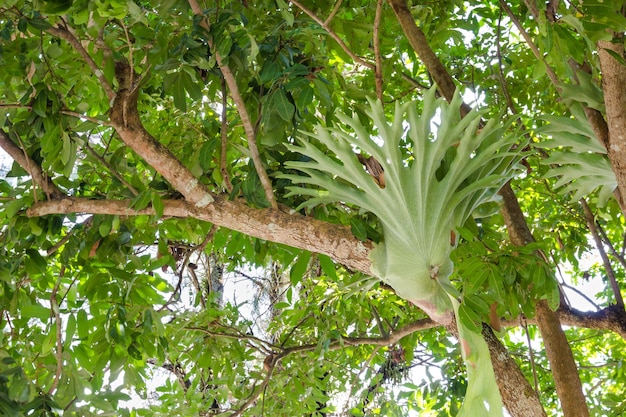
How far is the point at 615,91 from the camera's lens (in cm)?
131

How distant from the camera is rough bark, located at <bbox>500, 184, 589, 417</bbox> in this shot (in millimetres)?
1806

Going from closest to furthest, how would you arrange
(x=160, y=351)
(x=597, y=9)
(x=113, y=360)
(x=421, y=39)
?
(x=597, y=9) → (x=113, y=360) → (x=160, y=351) → (x=421, y=39)

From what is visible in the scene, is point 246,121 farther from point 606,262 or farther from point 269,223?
point 606,262

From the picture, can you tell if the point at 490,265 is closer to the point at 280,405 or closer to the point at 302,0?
the point at 302,0

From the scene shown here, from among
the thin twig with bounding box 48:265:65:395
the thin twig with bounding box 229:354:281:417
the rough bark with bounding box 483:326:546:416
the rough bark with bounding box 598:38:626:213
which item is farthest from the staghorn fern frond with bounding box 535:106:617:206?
the thin twig with bounding box 229:354:281:417

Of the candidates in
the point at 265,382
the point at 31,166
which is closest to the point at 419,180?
the point at 31,166

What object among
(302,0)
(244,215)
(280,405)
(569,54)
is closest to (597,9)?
(569,54)

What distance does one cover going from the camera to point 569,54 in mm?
1317

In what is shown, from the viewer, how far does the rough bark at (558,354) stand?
5.92 ft

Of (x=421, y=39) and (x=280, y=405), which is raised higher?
(x=421, y=39)

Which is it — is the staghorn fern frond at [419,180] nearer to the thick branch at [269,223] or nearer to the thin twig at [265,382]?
the thick branch at [269,223]

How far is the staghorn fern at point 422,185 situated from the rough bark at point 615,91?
0.60 feet

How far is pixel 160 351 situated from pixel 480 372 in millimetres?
1018

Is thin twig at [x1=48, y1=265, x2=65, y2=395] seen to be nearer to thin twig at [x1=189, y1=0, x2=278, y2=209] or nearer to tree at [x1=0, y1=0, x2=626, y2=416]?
tree at [x1=0, y1=0, x2=626, y2=416]
